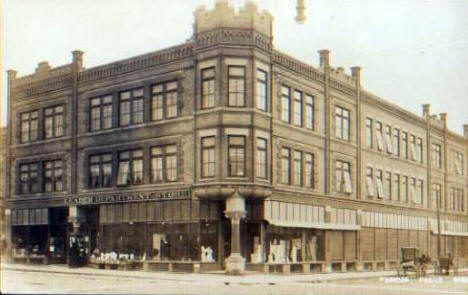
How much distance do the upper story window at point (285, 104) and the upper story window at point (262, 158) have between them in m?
2.89

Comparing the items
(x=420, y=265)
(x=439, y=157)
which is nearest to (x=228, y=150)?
(x=420, y=265)

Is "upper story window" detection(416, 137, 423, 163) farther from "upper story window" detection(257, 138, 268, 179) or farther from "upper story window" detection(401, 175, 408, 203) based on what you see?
"upper story window" detection(257, 138, 268, 179)

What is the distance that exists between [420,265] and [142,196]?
619 inches

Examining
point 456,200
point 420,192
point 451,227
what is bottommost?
point 451,227

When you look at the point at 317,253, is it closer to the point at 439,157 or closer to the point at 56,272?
the point at 56,272

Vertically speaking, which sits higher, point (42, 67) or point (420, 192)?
point (42, 67)

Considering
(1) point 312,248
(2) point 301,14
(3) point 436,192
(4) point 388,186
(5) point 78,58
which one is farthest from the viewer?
(3) point 436,192

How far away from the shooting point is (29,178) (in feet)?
148

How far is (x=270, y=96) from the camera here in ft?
117

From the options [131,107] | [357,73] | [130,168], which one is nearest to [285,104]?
[131,107]

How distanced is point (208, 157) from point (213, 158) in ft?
1.21

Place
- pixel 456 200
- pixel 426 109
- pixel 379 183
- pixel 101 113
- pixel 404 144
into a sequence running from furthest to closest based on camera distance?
pixel 456 200 → pixel 426 109 → pixel 404 144 → pixel 379 183 → pixel 101 113

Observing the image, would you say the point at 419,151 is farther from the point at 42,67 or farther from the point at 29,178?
the point at 29,178

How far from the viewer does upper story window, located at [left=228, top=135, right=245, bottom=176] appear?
33.8m
